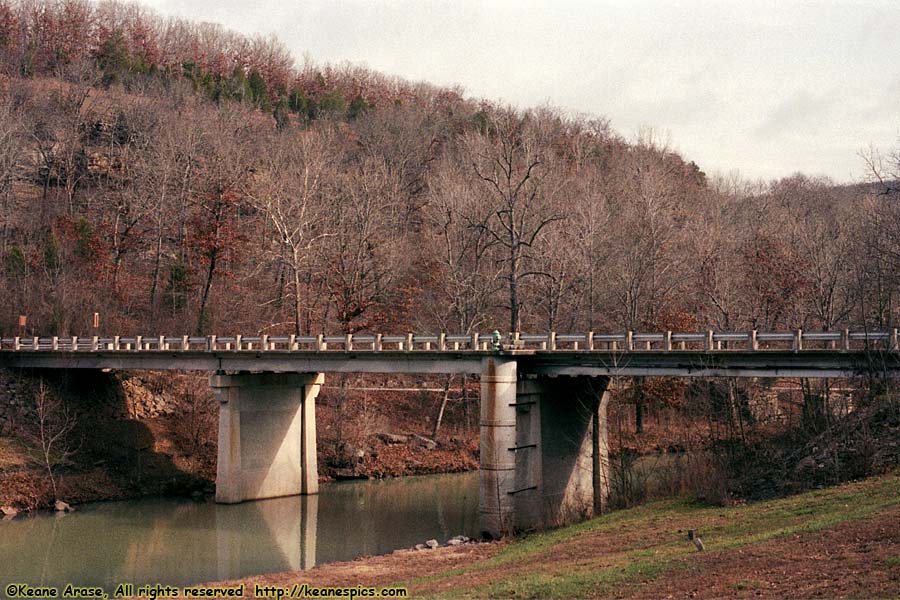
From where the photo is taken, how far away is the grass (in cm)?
2128

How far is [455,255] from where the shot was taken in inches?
2943

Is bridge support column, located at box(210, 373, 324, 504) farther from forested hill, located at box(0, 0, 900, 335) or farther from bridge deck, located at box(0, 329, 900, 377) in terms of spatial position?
forested hill, located at box(0, 0, 900, 335)

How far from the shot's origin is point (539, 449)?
137ft

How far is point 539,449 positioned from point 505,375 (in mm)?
3992

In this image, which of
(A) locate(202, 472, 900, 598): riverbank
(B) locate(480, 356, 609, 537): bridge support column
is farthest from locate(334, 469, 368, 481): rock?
(A) locate(202, 472, 900, 598): riverbank

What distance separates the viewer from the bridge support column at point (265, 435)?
50.5 m

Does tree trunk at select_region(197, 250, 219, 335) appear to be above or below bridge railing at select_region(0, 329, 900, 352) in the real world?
above

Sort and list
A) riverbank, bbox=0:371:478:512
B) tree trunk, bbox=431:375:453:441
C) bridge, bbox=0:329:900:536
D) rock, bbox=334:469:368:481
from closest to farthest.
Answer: bridge, bbox=0:329:900:536, riverbank, bbox=0:371:478:512, rock, bbox=334:469:368:481, tree trunk, bbox=431:375:453:441

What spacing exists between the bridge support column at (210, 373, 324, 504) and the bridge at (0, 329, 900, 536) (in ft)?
0.20

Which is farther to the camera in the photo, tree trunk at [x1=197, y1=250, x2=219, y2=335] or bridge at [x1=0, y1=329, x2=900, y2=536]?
tree trunk at [x1=197, y1=250, x2=219, y2=335]

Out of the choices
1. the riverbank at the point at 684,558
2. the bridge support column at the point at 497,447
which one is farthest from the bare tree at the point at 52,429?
the riverbank at the point at 684,558

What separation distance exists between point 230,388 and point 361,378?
20.6 m

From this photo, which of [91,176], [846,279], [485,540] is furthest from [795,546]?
[91,176]

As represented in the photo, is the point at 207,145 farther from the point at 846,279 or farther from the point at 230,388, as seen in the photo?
the point at 846,279
